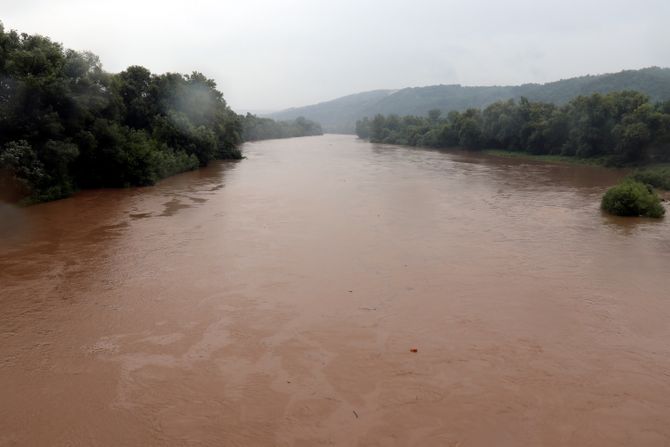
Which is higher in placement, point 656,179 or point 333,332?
point 333,332

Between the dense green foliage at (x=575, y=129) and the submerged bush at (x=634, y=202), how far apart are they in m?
17.2

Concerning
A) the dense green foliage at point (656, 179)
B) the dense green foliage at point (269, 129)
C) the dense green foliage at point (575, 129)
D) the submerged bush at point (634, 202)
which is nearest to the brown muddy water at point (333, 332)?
the submerged bush at point (634, 202)

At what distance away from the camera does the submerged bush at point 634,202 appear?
690 inches

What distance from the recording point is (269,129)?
8850 cm

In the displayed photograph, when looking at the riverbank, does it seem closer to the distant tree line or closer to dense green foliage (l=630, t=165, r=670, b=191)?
dense green foliage (l=630, t=165, r=670, b=191)

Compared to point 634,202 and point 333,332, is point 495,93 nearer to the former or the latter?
point 634,202

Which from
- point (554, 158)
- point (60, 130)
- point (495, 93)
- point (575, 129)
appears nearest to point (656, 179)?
point (575, 129)

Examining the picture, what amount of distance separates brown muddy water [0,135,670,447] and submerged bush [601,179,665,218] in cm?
109

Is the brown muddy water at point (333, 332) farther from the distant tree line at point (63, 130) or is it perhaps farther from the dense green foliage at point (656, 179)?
the dense green foliage at point (656, 179)

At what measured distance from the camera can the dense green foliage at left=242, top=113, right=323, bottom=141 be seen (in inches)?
3101

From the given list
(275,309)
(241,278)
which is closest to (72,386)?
(275,309)

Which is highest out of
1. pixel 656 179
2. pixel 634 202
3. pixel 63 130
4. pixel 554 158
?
pixel 63 130

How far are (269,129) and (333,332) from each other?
8363 centimetres

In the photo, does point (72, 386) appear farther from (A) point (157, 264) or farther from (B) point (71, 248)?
(B) point (71, 248)
